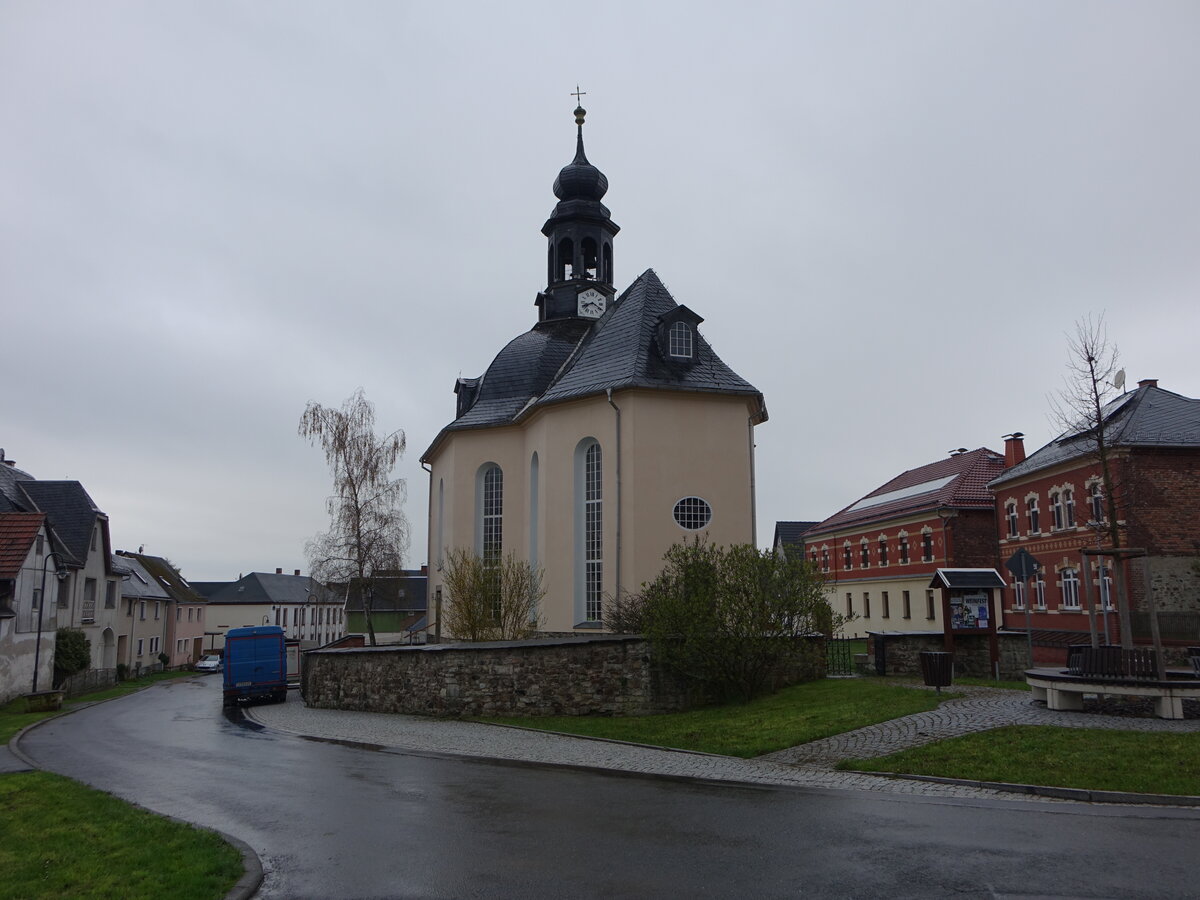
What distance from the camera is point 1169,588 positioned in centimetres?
2850

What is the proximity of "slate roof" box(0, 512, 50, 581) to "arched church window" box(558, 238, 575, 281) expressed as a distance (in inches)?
760

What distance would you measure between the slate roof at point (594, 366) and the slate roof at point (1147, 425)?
13.1 m

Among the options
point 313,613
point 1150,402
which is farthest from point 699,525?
point 313,613

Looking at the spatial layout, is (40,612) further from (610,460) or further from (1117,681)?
(1117,681)

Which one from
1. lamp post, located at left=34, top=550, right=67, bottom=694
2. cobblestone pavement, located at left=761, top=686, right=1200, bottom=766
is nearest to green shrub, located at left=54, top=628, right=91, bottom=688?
lamp post, located at left=34, top=550, right=67, bottom=694

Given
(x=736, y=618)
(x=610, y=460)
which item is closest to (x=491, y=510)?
(x=610, y=460)

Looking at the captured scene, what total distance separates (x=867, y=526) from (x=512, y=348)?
27.5 meters

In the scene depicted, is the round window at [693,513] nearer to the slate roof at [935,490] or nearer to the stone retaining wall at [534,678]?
the stone retaining wall at [534,678]

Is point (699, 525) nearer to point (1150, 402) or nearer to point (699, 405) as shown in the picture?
point (699, 405)

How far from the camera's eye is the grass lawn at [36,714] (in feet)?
67.4

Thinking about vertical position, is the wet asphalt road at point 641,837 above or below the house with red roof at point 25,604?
below

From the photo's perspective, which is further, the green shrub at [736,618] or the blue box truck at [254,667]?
the blue box truck at [254,667]

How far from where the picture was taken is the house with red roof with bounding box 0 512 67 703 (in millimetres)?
26047

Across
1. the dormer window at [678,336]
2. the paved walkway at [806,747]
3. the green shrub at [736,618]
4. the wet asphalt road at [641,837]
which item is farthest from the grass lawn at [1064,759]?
the dormer window at [678,336]
